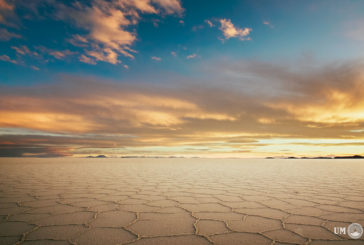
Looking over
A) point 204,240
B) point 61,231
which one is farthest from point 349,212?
point 61,231

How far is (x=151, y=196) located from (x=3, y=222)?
1.48 meters

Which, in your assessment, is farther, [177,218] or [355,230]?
[177,218]

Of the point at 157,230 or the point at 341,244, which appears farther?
the point at 157,230

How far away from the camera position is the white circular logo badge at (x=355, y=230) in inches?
59.0

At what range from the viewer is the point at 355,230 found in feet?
5.27

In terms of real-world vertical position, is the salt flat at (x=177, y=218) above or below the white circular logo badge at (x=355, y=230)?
below

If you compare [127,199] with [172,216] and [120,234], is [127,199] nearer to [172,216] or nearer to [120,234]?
[172,216]

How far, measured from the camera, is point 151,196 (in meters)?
2.81

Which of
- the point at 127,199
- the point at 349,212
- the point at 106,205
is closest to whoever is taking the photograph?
the point at 349,212

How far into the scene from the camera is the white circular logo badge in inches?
Result: 59.0

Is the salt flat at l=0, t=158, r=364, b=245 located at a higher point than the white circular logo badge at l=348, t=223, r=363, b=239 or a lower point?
lower

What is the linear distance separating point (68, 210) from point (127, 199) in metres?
0.70

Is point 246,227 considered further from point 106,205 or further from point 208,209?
point 106,205

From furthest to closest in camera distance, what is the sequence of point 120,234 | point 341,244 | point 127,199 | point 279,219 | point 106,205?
point 127,199
point 106,205
point 279,219
point 120,234
point 341,244
